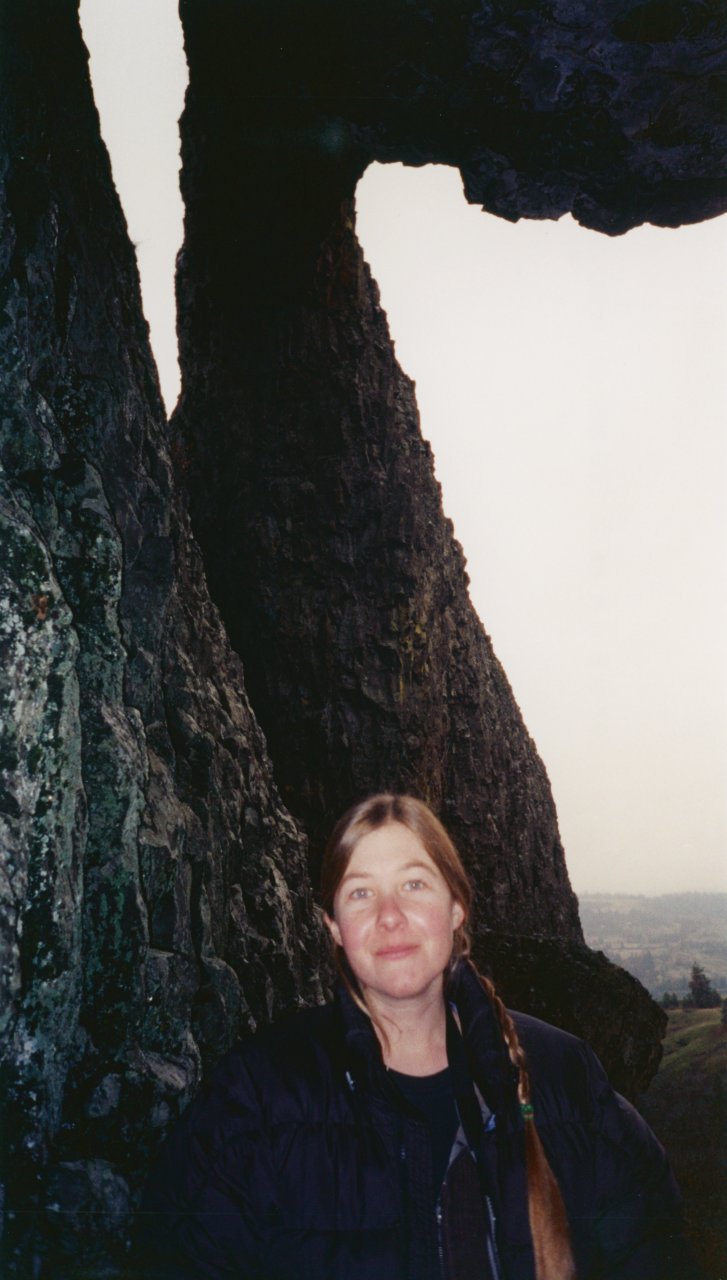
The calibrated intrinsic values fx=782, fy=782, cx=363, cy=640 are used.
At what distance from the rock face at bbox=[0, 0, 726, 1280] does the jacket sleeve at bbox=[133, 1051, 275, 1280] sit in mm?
732

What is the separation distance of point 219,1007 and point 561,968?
9.01 meters

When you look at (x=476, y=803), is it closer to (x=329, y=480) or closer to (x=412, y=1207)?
(x=329, y=480)

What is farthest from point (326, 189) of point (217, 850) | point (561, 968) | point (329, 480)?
point (561, 968)

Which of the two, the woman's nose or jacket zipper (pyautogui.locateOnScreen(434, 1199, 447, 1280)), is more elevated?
the woman's nose

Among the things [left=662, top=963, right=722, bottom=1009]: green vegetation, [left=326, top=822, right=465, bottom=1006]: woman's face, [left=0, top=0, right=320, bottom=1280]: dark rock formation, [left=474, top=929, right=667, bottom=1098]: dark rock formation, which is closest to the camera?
[left=326, top=822, right=465, bottom=1006]: woman's face

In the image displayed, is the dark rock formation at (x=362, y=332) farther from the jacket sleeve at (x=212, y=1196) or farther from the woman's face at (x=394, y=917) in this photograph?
the jacket sleeve at (x=212, y=1196)

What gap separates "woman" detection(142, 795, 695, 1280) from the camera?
2299 millimetres

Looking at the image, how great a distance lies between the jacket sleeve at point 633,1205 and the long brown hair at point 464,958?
0.48ft

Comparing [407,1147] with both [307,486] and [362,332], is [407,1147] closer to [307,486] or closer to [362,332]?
[307,486]

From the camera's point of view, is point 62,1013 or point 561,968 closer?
point 62,1013

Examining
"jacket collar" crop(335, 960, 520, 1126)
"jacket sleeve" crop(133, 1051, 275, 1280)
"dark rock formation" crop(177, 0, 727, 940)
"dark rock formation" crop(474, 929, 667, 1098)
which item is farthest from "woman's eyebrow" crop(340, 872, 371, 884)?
"dark rock formation" crop(474, 929, 667, 1098)

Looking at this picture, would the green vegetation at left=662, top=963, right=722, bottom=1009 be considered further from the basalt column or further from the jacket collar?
the jacket collar

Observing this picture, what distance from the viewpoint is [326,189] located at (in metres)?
9.56

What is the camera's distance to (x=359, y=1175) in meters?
2.36
